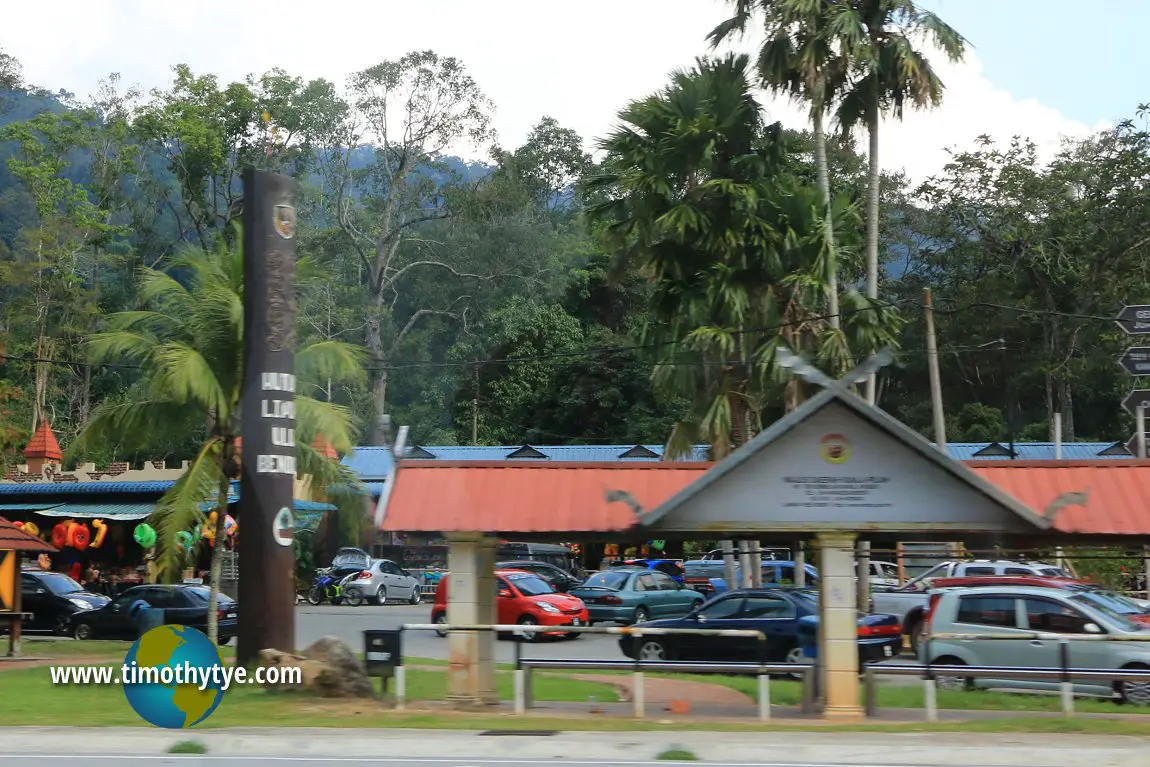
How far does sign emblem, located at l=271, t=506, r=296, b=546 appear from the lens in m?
19.6

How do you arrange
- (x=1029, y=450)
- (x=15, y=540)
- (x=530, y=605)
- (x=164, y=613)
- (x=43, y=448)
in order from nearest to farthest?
1. (x=15, y=540)
2. (x=164, y=613)
3. (x=530, y=605)
4. (x=1029, y=450)
5. (x=43, y=448)

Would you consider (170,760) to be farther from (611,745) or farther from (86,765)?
(611,745)

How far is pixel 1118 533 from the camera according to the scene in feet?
47.4

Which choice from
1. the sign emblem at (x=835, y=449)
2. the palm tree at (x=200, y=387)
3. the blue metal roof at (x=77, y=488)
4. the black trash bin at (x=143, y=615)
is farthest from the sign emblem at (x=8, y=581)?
the blue metal roof at (x=77, y=488)

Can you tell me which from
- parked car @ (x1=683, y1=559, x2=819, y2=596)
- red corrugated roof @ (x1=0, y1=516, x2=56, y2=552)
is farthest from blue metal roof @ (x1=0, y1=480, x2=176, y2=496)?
red corrugated roof @ (x1=0, y1=516, x2=56, y2=552)

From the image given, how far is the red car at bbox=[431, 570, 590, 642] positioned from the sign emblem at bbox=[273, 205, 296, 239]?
10.1m

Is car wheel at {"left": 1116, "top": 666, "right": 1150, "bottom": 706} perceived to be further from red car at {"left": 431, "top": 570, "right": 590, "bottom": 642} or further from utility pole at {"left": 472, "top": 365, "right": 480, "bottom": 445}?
utility pole at {"left": 472, "top": 365, "right": 480, "bottom": 445}

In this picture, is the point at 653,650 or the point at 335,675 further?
the point at 653,650

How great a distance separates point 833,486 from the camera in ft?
49.3

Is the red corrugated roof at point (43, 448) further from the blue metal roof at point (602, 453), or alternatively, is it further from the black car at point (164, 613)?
the black car at point (164, 613)

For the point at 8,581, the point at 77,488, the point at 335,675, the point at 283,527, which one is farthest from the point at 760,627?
the point at 77,488

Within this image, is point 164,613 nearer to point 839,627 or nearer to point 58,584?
point 58,584

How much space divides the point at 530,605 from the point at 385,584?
14.2m

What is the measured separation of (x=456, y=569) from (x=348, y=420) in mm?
9259
